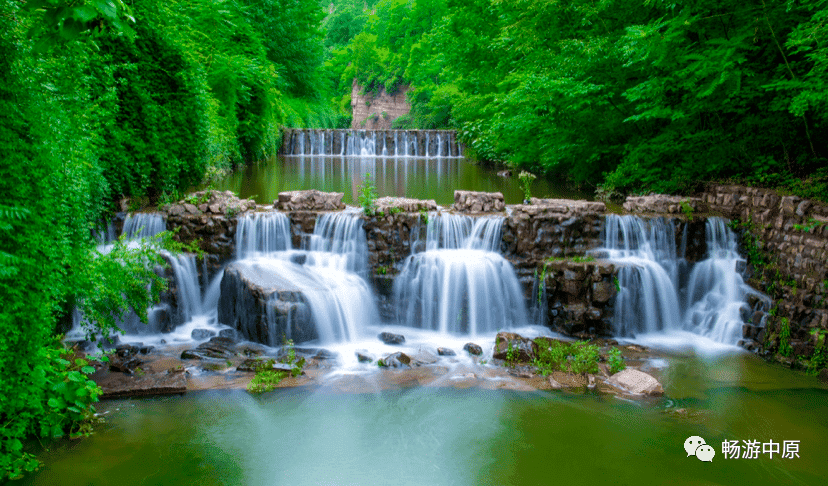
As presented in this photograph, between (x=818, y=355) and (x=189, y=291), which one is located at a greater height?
(x=189, y=291)

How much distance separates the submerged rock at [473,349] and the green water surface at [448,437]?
4.07 feet

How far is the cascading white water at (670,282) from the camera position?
8797 mm

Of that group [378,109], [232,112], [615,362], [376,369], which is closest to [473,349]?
[376,369]

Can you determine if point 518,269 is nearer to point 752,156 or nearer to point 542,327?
point 542,327

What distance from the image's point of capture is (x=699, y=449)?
18.0 feet

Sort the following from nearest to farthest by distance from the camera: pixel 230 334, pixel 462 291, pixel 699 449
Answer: pixel 699 449 < pixel 230 334 < pixel 462 291

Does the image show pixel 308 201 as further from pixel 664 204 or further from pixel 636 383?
pixel 664 204

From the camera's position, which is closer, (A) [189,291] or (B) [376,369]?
(B) [376,369]

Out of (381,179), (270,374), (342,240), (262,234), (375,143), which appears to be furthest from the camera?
(375,143)

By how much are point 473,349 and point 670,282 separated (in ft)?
12.5

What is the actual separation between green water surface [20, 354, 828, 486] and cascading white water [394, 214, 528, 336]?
2.34 meters

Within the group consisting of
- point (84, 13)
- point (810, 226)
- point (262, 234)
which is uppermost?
point (84, 13)

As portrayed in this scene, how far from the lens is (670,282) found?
9281 mm

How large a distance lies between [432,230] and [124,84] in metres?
5.72
